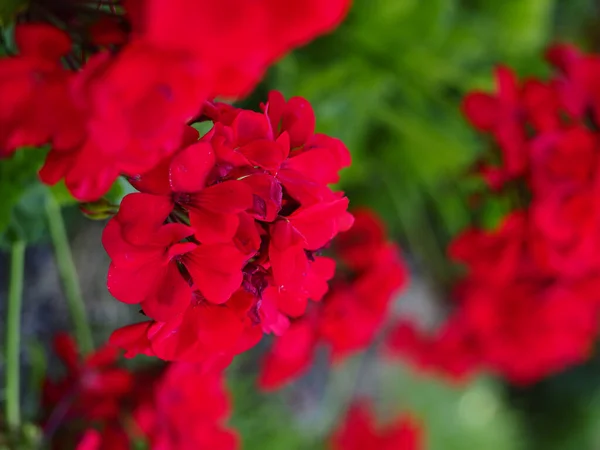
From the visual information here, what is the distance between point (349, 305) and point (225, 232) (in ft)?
1.07

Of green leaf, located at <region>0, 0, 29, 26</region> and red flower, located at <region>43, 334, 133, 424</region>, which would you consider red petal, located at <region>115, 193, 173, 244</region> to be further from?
red flower, located at <region>43, 334, 133, 424</region>

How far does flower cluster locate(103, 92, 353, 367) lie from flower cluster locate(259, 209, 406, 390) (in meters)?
0.24

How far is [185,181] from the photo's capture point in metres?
0.30

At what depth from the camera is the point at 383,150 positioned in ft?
2.88

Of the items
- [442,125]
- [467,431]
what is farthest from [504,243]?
[467,431]

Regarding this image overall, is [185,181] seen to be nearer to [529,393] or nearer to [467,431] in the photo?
[467,431]

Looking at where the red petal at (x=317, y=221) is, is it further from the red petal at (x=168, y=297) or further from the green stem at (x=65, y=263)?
the green stem at (x=65, y=263)

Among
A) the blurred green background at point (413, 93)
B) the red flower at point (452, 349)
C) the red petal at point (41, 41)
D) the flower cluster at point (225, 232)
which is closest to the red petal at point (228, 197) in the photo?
the flower cluster at point (225, 232)

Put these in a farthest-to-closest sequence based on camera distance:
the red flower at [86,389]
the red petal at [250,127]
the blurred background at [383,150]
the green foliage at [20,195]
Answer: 1. the blurred background at [383,150]
2. the red flower at [86,389]
3. the green foliage at [20,195]
4. the red petal at [250,127]

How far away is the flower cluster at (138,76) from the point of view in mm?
218

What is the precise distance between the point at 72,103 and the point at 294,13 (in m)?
0.13

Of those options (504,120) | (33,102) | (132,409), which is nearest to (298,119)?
(33,102)

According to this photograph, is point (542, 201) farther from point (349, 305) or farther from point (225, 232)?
point (225, 232)

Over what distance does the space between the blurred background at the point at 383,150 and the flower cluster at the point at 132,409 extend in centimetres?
5
